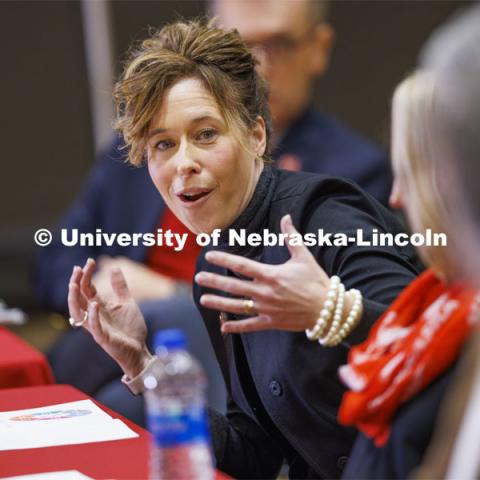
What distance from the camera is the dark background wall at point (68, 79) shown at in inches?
247

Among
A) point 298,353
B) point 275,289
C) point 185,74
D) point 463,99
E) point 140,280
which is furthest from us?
point 140,280

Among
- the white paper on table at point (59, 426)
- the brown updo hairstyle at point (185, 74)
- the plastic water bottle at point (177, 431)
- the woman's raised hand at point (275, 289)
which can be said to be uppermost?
the brown updo hairstyle at point (185, 74)

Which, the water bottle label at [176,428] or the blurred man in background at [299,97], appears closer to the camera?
the water bottle label at [176,428]

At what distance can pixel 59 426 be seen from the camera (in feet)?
6.14

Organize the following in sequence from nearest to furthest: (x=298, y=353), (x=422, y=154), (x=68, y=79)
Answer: (x=422, y=154)
(x=298, y=353)
(x=68, y=79)

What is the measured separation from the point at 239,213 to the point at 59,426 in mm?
511

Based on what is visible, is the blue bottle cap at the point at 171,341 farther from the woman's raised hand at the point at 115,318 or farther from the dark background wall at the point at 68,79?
the dark background wall at the point at 68,79

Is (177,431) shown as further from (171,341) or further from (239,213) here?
(239,213)

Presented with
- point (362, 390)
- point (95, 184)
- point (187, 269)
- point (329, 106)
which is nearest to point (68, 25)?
point (329, 106)

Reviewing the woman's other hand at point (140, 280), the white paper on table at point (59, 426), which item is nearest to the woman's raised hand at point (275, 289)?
the white paper on table at point (59, 426)

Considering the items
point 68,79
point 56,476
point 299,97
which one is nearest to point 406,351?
point 56,476

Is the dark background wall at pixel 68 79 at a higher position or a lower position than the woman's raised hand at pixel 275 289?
higher

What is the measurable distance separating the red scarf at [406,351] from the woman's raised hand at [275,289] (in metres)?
0.10

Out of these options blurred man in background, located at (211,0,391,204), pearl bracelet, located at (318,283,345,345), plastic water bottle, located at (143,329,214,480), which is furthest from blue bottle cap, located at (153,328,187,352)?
blurred man in background, located at (211,0,391,204)
